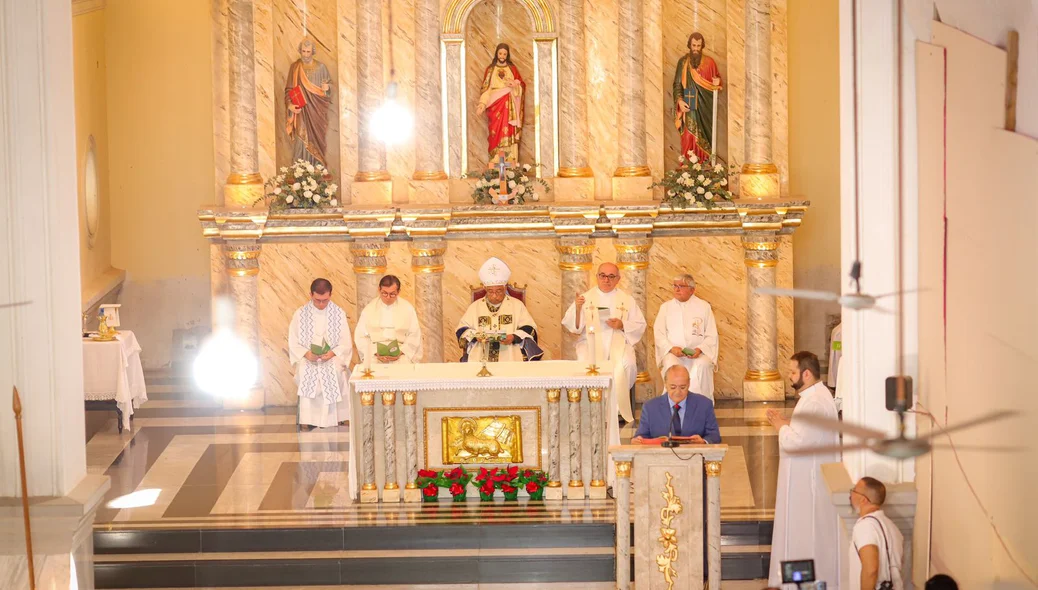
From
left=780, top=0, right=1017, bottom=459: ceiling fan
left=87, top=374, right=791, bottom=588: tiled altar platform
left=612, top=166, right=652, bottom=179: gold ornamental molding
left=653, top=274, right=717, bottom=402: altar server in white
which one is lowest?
left=87, top=374, right=791, bottom=588: tiled altar platform

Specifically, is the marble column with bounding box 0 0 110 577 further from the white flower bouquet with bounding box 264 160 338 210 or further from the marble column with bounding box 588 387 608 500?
the white flower bouquet with bounding box 264 160 338 210

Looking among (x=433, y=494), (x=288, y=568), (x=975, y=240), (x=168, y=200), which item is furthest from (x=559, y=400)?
(x=168, y=200)

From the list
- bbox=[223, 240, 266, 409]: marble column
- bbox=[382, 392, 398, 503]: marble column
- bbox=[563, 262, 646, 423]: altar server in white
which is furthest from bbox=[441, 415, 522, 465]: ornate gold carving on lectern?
bbox=[223, 240, 266, 409]: marble column

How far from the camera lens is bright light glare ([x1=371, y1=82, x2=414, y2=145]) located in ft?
49.8

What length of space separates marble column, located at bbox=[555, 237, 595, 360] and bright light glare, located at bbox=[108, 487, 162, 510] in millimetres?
4704

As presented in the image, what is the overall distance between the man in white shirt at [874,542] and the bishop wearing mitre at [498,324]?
555 centimetres

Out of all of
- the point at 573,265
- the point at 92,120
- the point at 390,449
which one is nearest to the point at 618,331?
the point at 573,265

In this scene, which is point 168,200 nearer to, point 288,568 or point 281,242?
point 281,242

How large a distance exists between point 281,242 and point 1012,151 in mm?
9907

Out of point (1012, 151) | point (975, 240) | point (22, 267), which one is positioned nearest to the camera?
point (1012, 151)

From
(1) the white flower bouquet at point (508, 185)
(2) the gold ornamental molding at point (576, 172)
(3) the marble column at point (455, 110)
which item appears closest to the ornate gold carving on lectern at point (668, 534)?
(1) the white flower bouquet at point (508, 185)

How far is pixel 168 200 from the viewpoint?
17344mm

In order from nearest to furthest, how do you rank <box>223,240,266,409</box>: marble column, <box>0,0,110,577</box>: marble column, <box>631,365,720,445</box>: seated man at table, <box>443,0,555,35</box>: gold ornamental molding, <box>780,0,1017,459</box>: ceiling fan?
<box>780,0,1017,459</box>: ceiling fan → <box>0,0,110,577</box>: marble column → <box>631,365,720,445</box>: seated man at table → <box>223,240,266,409</box>: marble column → <box>443,0,555,35</box>: gold ornamental molding

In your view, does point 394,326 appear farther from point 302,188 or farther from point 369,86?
point 369,86
